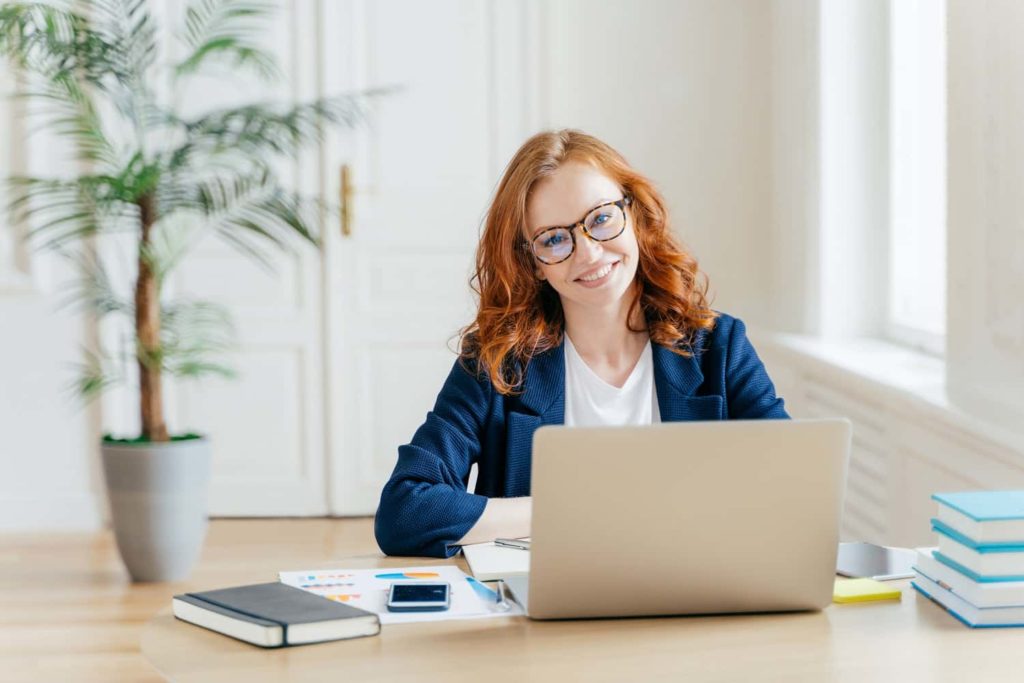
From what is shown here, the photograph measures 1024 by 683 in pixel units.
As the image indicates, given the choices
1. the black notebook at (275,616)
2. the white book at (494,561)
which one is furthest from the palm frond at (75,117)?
the black notebook at (275,616)

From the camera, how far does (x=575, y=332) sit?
2131 mm

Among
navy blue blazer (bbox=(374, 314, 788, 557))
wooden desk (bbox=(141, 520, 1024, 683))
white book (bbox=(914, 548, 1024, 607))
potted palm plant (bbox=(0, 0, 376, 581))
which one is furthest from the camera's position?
potted palm plant (bbox=(0, 0, 376, 581))

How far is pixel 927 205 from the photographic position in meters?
3.89

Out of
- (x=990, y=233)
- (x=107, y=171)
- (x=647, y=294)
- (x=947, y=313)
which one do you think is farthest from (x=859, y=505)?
(x=107, y=171)

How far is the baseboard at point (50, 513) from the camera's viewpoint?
15.2 ft

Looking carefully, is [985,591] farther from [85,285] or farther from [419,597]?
[85,285]

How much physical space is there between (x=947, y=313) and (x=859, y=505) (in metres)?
0.76

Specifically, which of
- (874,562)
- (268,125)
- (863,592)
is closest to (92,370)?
(268,125)

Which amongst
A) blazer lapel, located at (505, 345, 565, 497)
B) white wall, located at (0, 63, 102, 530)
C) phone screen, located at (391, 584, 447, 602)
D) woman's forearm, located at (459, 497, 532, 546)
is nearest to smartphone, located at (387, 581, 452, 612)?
phone screen, located at (391, 584, 447, 602)

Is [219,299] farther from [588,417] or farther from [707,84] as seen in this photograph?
[588,417]

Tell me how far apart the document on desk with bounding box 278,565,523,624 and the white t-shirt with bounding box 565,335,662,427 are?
0.49m

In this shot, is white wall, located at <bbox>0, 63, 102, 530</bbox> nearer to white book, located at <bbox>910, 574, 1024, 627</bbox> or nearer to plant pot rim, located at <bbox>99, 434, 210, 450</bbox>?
plant pot rim, located at <bbox>99, 434, 210, 450</bbox>

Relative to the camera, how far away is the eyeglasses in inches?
78.9

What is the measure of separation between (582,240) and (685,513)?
2.52 ft
